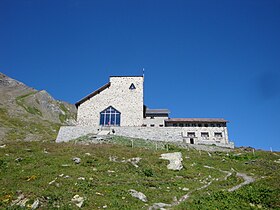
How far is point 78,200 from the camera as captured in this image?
17.0m

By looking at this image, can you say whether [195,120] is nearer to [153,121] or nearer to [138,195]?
[153,121]

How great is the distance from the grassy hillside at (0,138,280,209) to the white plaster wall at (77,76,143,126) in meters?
20.0

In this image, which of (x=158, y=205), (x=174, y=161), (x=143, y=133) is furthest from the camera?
(x=143, y=133)

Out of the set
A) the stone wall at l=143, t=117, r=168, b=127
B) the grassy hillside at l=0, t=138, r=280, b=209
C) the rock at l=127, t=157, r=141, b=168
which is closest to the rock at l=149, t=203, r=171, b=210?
the grassy hillside at l=0, t=138, r=280, b=209

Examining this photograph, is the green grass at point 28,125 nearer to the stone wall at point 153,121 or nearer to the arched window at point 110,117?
the stone wall at point 153,121

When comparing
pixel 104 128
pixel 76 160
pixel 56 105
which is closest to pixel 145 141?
pixel 104 128

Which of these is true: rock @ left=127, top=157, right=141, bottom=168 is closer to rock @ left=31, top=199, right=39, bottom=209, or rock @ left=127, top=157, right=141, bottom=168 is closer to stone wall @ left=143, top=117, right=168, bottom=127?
rock @ left=31, top=199, right=39, bottom=209

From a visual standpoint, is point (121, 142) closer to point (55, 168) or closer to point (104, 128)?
point (104, 128)

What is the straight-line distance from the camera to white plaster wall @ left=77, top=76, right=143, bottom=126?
53031 millimetres

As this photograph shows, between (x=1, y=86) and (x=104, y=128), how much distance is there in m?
162

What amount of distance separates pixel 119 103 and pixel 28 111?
10437cm

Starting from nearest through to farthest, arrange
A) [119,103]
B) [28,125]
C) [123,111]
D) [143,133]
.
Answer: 1. [143,133]
2. [123,111]
3. [119,103]
4. [28,125]

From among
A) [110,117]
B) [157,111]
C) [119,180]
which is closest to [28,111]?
[157,111]

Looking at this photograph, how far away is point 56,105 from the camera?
18112cm
